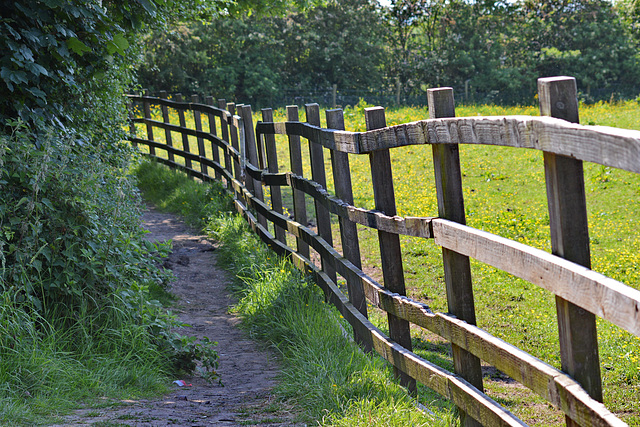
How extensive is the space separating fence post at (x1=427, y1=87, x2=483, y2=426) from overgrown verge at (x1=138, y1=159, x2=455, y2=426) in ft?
1.06

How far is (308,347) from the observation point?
4.55 m

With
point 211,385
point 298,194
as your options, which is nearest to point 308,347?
point 211,385

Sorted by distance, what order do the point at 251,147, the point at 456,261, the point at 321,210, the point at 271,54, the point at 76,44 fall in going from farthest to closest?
the point at 271,54 < the point at 251,147 < the point at 321,210 < the point at 76,44 < the point at 456,261

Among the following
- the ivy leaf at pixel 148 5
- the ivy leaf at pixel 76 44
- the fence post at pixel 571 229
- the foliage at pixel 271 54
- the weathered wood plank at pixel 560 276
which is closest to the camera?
the weathered wood plank at pixel 560 276

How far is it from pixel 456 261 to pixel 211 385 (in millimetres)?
2175

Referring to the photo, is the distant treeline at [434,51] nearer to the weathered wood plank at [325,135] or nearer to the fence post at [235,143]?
the fence post at [235,143]

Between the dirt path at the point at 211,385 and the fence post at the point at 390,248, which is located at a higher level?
the fence post at the point at 390,248

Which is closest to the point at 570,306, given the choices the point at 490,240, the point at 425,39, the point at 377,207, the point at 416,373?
the point at 490,240

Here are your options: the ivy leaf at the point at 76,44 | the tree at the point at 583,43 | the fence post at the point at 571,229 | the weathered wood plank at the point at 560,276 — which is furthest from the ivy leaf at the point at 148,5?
the tree at the point at 583,43

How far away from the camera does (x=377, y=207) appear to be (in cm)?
413

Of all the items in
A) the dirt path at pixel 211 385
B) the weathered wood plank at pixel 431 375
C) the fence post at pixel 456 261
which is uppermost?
the fence post at pixel 456 261

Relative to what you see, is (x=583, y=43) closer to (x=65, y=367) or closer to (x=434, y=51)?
(x=434, y=51)

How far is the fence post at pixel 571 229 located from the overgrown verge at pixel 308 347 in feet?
3.78

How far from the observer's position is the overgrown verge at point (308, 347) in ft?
11.4
